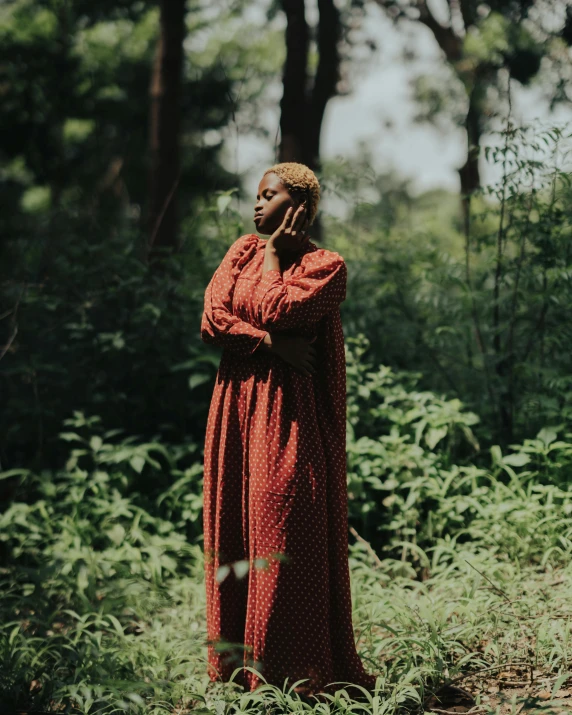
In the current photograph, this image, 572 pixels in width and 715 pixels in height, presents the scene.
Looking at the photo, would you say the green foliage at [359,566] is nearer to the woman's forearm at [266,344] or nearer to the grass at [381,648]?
the grass at [381,648]

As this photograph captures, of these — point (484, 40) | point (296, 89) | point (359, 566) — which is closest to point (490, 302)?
point (359, 566)

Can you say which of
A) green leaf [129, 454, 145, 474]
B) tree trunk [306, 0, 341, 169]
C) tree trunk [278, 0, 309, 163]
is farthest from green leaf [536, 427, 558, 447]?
tree trunk [306, 0, 341, 169]

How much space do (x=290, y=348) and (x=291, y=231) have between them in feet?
1.43

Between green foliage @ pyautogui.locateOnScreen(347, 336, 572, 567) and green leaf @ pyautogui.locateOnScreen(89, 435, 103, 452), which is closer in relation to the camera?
green foliage @ pyautogui.locateOnScreen(347, 336, 572, 567)

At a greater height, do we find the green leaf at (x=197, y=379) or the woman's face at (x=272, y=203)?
the woman's face at (x=272, y=203)

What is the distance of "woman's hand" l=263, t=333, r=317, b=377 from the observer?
9.27 feet

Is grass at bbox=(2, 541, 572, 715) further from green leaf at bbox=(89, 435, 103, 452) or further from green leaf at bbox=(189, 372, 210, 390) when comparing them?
green leaf at bbox=(189, 372, 210, 390)

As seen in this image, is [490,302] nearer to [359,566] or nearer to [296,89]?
[359,566]

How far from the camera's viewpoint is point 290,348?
9.27 ft

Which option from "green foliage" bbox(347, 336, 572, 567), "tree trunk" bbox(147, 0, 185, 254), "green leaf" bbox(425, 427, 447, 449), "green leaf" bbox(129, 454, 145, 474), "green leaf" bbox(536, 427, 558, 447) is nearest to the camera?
"green foliage" bbox(347, 336, 572, 567)

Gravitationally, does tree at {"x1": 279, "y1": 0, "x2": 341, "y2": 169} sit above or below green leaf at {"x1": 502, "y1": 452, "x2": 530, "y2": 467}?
above

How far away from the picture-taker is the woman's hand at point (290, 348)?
2824mm

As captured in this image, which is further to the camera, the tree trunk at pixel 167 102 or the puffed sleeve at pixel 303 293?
the tree trunk at pixel 167 102

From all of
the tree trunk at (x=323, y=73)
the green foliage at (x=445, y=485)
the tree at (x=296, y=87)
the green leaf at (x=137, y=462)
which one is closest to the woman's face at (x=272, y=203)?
the green foliage at (x=445, y=485)
